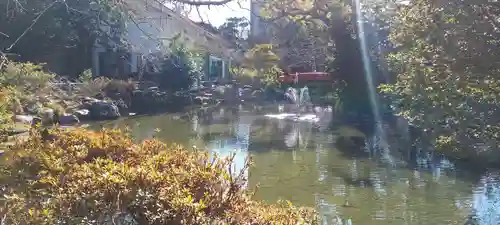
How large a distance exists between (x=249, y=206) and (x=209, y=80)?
1095 inches

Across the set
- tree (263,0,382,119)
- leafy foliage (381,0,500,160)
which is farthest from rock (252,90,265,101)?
leafy foliage (381,0,500,160)

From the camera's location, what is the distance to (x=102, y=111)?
1898cm

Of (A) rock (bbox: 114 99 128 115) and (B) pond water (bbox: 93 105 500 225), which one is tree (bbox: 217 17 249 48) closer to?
(B) pond water (bbox: 93 105 500 225)

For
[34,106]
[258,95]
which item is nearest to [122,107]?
[258,95]

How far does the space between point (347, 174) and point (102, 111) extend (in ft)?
37.8

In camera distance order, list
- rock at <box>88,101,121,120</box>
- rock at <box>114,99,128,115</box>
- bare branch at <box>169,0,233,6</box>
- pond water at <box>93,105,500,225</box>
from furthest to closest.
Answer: rock at <box>114,99,128,115</box> < rock at <box>88,101,121,120</box> < pond water at <box>93,105,500,225</box> < bare branch at <box>169,0,233,6</box>

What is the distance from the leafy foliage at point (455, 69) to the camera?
20.4 feet

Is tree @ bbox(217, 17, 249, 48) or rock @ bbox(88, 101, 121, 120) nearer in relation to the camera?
tree @ bbox(217, 17, 249, 48)

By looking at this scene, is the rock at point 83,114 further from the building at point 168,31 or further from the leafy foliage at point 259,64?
the leafy foliage at point 259,64

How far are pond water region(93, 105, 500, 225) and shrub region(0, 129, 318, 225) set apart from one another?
243cm

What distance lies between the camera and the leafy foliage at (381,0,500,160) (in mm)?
6203

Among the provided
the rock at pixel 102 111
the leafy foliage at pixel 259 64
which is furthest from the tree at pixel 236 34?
the rock at pixel 102 111

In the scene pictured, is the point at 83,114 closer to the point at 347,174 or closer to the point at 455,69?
the point at 347,174

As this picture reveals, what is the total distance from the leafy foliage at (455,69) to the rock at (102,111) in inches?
502
